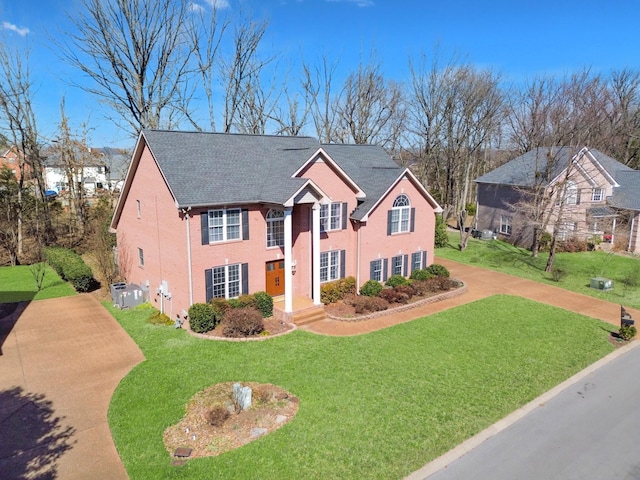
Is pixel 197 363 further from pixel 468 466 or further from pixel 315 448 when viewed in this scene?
pixel 468 466

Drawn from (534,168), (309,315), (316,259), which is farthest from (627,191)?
(309,315)

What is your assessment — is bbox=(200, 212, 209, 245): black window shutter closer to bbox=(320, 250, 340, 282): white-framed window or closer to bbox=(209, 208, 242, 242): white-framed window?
bbox=(209, 208, 242, 242): white-framed window

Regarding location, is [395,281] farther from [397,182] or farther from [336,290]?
[397,182]

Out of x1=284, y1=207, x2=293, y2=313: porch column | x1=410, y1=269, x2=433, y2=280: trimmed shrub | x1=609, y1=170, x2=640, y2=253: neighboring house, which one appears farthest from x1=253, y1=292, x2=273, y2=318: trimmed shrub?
x1=609, y1=170, x2=640, y2=253: neighboring house

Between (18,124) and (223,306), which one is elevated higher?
(18,124)

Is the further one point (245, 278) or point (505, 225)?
point (505, 225)

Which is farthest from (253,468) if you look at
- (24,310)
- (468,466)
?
(24,310)
